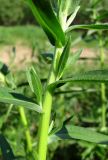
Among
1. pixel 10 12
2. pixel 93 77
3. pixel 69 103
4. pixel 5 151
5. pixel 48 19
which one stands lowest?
pixel 5 151

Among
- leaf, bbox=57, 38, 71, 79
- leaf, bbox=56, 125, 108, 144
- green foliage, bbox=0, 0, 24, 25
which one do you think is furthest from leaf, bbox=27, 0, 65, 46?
green foliage, bbox=0, 0, 24, 25

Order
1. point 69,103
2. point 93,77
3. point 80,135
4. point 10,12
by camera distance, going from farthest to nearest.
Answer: point 10,12 < point 69,103 < point 80,135 < point 93,77

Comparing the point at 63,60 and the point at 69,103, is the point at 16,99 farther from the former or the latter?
the point at 69,103

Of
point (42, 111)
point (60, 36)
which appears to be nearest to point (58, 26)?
point (60, 36)

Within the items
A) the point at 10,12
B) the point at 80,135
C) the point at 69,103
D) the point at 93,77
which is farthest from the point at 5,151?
the point at 10,12

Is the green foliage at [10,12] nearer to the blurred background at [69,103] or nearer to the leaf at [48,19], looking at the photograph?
the blurred background at [69,103]

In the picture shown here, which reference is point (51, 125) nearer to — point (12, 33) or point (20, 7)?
point (12, 33)

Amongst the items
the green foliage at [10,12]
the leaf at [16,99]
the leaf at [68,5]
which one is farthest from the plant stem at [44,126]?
the green foliage at [10,12]
